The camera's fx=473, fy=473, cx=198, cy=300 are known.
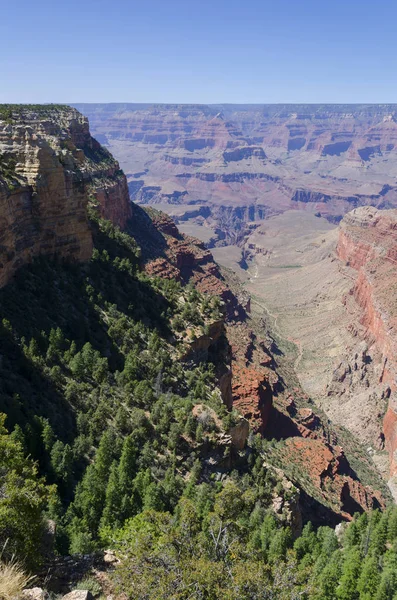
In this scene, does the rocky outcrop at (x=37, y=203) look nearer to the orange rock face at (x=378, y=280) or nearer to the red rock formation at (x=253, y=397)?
the red rock formation at (x=253, y=397)

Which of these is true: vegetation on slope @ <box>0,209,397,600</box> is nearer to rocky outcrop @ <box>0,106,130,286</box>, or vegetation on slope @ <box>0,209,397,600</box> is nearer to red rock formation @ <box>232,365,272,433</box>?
rocky outcrop @ <box>0,106,130,286</box>

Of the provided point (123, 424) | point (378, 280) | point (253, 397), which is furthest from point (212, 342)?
point (378, 280)

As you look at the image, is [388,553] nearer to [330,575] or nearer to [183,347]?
[330,575]

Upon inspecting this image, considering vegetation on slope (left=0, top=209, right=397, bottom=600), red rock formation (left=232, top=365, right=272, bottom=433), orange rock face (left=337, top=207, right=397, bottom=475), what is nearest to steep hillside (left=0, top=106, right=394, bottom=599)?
vegetation on slope (left=0, top=209, right=397, bottom=600)

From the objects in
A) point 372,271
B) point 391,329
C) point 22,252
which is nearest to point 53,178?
point 22,252

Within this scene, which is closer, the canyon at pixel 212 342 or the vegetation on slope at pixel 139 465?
the vegetation on slope at pixel 139 465

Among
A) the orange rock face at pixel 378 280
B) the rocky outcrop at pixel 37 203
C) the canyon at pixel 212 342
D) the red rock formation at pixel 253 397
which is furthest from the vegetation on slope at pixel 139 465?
the orange rock face at pixel 378 280

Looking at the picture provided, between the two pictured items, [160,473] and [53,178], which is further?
[53,178]

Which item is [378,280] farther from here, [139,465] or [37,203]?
[139,465]
